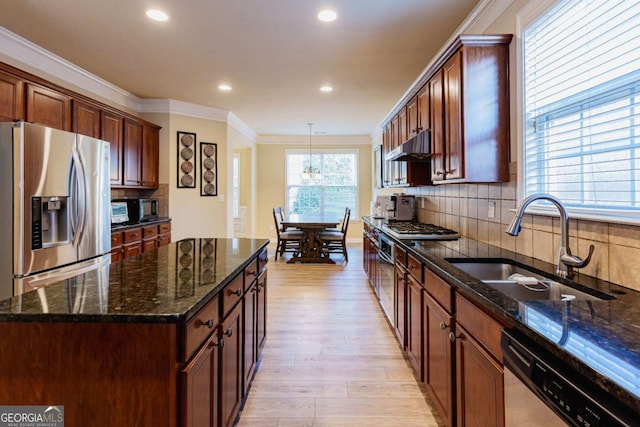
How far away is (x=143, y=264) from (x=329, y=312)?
2.20 meters

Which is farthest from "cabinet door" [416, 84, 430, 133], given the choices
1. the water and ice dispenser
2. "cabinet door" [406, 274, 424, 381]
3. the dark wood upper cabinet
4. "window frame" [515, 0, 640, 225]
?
the water and ice dispenser

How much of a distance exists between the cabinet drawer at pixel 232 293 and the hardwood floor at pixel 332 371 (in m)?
0.74

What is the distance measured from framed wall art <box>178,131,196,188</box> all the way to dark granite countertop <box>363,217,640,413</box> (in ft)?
15.1

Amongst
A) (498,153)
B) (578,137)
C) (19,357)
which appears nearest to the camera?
(19,357)

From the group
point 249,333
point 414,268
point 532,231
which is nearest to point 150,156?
point 249,333

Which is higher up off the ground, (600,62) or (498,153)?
(600,62)

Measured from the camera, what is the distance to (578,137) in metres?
1.55

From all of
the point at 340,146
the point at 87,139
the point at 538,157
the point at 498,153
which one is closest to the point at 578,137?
the point at 538,157

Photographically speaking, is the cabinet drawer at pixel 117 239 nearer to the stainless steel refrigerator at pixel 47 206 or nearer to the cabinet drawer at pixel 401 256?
the stainless steel refrigerator at pixel 47 206

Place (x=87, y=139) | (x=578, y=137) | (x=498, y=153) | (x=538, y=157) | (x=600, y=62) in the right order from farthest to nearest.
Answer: (x=87, y=139)
(x=498, y=153)
(x=538, y=157)
(x=578, y=137)
(x=600, y=62)

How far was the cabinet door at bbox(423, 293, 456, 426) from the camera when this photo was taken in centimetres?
155

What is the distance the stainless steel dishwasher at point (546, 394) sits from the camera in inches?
26.1

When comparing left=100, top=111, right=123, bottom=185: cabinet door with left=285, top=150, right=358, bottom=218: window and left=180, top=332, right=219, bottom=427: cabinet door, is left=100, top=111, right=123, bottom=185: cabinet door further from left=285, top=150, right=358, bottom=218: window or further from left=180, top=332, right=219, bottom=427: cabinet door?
left=285, top=150, right=358, bottom=218: window

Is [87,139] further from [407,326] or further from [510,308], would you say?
[510,308]
